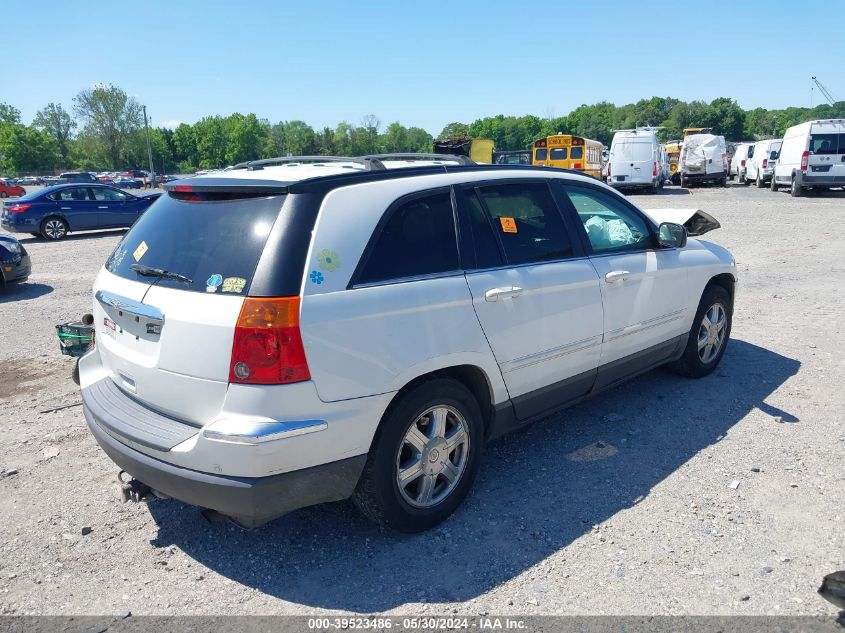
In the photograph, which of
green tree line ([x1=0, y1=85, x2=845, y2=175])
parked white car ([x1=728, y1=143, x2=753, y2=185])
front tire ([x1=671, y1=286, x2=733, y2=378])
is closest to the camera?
front tire ([x1=671, y1=286, x2=733, y2=378])

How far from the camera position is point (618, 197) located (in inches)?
183

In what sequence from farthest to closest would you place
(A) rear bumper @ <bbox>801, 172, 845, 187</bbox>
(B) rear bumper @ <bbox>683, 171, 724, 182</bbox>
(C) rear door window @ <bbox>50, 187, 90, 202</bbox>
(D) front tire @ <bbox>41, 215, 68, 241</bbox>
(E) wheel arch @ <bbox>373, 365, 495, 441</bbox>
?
(B) rear bumper @ <bbox>683, 171, 724, 182</bbox>, (A) rear bumper @ <bbox>801, 172, 845, 187</bbox>, (C) rear door window @ <bbox>50, 187, 90, 202</bbox>, (D) front tire @ <bbox>41, 215, 68, 241</bbox>, (E) wheel arch @ <bbox>373, 365, 495, 441</bbox>

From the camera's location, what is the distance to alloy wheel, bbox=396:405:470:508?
3207 millimetres

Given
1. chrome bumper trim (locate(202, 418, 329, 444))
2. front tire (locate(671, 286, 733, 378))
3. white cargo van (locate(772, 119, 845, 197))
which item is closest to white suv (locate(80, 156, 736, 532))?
chrome bumper trim (locate(202, 418, 329, 444))

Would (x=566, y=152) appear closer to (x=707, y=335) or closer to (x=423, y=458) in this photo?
(x=707, y=335)

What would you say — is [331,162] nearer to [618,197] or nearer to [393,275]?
[393,275]

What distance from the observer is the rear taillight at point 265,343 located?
2.66 metres

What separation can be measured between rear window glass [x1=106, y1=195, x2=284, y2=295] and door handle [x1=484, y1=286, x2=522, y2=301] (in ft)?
3.93

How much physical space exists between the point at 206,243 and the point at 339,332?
0.81 meters

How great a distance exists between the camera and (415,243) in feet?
10.6

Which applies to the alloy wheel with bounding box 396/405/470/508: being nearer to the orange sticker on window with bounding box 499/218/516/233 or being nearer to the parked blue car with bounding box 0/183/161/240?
the orange sticker on window with bounding box 499/218/516/233

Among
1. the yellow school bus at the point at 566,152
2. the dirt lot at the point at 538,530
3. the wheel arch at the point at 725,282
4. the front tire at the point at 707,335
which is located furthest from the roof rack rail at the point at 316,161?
the yellow school bus at the point at 566,152

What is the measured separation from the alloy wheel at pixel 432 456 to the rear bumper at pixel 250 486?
1.08ft

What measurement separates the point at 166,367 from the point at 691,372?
4254mm
